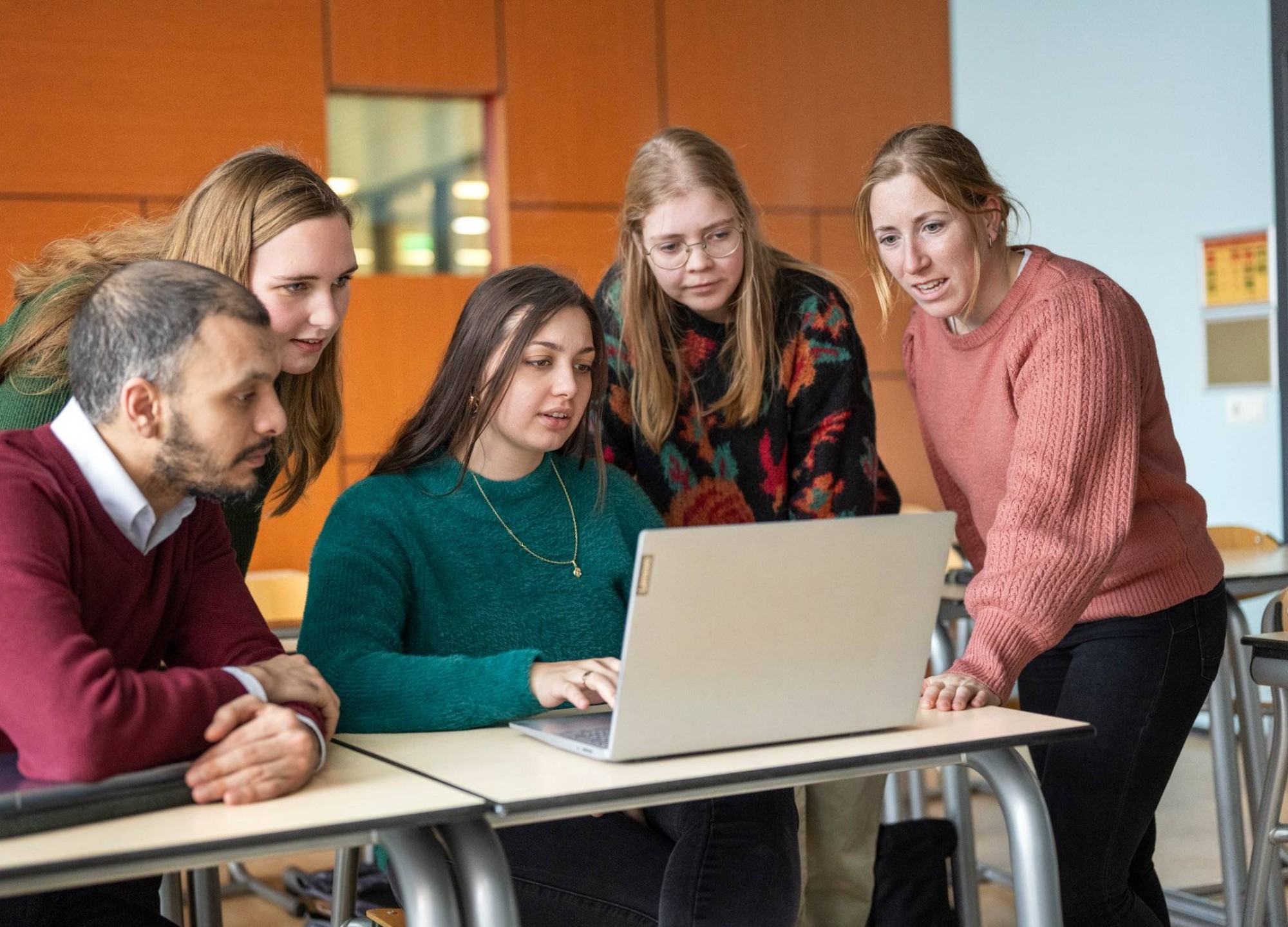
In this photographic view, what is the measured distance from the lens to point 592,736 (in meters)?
1.43

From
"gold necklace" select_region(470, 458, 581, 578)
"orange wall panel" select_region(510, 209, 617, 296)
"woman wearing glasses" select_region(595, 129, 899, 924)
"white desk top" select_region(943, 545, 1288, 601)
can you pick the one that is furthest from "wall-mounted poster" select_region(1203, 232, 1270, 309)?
"gold necklace" select_region(470, 458, 581, 578)

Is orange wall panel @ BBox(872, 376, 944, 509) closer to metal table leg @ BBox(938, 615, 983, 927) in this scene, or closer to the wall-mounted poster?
the wall-mounted poster

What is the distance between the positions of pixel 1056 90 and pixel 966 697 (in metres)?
4.28

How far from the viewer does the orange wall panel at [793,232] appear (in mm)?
5637

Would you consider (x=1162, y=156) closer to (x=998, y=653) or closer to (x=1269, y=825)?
(x=1269, y=825)

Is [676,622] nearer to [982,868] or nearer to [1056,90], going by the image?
[982,868]

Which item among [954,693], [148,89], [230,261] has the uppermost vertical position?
[148,89]

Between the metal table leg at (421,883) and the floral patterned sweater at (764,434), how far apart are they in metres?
1.07

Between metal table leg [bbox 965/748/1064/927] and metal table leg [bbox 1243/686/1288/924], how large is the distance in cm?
102

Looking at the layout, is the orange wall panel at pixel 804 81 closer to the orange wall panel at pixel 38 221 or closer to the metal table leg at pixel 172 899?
the orange wall panel at pixel 38 221

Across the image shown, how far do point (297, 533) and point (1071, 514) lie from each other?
11.7 feet

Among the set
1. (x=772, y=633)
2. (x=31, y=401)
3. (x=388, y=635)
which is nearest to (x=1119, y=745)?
(x=772, y=633)

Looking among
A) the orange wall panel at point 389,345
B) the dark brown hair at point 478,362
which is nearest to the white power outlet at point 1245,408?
the orange wall panel at point 389,345

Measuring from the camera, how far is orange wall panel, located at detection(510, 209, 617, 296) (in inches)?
207
